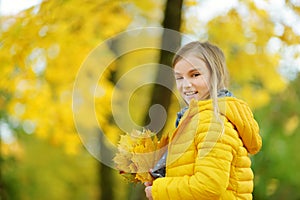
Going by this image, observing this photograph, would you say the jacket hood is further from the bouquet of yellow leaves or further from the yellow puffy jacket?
the bouquet of yellow leaves

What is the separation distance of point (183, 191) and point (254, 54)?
362 centimetres

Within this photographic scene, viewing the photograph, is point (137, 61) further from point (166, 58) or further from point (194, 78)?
point (194, 78)

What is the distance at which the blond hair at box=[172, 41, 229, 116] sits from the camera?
6.84ft

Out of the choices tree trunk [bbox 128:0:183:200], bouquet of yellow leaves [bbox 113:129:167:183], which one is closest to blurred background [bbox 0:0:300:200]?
tree trunk [bbox 128:0:183:200]

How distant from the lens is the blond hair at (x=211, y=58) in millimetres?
2086

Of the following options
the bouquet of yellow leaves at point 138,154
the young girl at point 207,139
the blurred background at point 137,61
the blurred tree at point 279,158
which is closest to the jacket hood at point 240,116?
the young girl at point 207,139

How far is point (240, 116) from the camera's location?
1999 millimetres

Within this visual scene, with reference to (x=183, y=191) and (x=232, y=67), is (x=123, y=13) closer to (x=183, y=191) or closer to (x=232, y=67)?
→ (x=232, y=67)

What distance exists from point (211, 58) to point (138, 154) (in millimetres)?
434

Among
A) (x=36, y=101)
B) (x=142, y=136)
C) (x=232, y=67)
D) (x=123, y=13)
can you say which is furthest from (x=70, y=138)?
(x=142, y=136)

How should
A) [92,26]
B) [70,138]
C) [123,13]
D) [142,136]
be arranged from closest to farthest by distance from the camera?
1. [142,136]
2. [92,26]
3. [123,13]
4. [70,138]

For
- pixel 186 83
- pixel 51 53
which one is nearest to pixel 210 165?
pixel 186 83

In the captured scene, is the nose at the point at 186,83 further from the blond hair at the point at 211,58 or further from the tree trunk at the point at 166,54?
the tree trunk at the point at 166,54

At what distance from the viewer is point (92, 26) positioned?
530 cm
